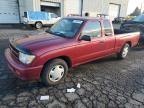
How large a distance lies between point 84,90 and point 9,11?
63.3 ft

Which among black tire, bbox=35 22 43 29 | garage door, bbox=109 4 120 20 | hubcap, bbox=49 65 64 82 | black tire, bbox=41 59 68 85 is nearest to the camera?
black tire, bbox=41 59 68 85

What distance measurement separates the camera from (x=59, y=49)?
12.4ft

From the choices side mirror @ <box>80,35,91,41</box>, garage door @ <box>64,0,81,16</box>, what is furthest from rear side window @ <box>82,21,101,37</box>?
garage door @ <box>64,0,81,16</box>

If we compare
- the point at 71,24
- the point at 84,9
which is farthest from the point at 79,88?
the point at 84,9

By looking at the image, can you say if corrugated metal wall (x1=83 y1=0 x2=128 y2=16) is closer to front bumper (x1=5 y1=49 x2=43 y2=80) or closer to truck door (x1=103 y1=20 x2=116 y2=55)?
truck door (x1=103 y1=20 x2=116 y2=55)

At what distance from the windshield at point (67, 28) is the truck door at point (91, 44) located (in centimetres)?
25

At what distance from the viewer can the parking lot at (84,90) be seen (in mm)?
3352

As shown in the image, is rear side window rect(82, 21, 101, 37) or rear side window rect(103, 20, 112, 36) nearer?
rear side window rect(82, 21, 101, 37)

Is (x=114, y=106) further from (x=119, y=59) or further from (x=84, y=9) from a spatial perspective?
(x=84, y=9)

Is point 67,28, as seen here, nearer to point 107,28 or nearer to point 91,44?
point 91,44

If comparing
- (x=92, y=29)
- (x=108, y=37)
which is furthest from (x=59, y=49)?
(x=108, y=37)

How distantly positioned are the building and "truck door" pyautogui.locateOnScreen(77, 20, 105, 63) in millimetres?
17094

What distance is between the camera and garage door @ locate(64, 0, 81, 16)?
23469 mm

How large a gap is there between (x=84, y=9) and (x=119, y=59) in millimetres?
20659
